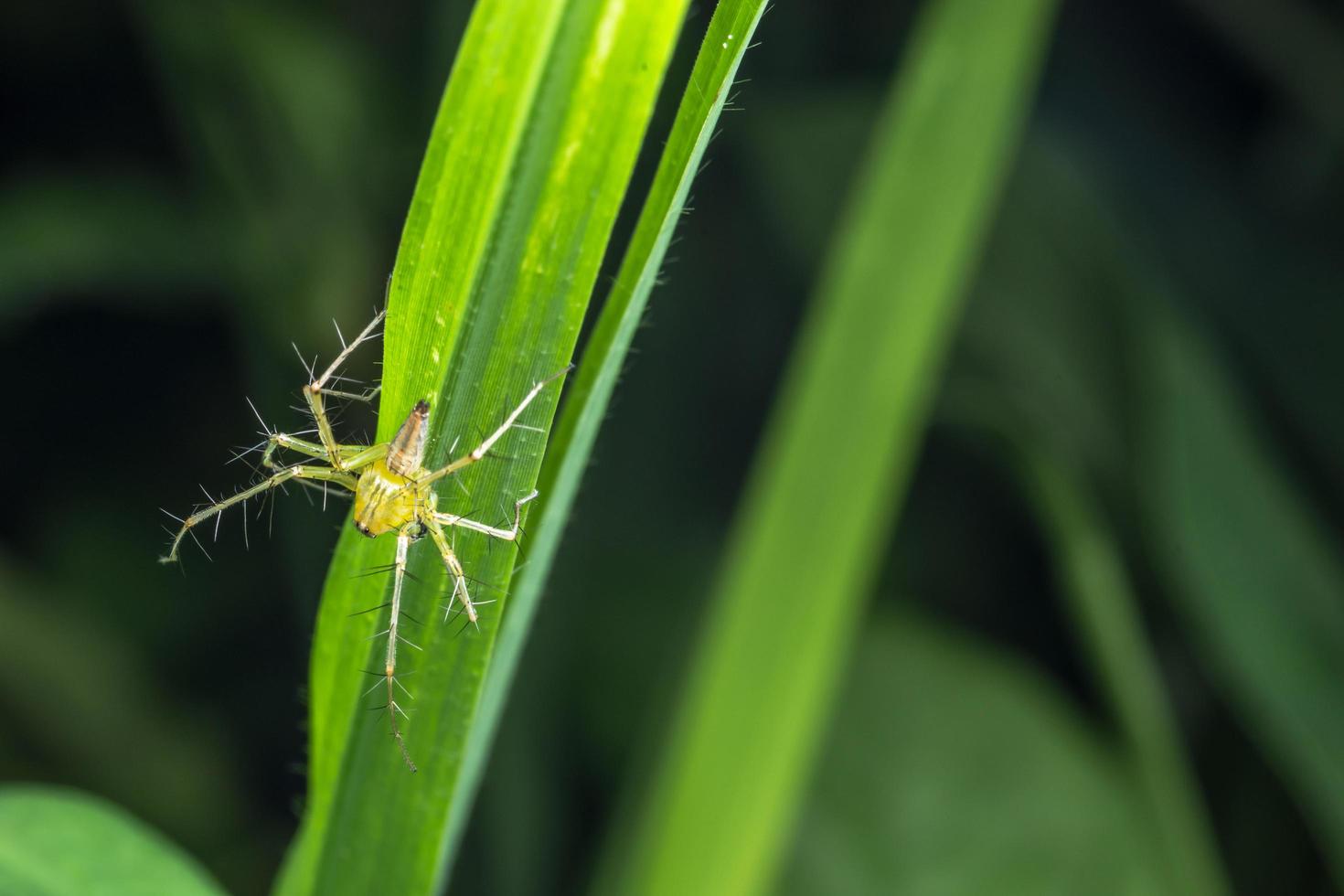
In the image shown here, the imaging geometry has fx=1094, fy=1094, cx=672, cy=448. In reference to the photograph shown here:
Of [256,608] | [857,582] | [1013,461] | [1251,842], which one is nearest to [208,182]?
[256,608]

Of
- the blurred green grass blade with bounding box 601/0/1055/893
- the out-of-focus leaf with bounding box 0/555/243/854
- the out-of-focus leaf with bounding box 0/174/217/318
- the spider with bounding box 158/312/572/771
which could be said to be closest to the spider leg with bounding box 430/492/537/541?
Result: the spider with bounding box 158/312/572/771

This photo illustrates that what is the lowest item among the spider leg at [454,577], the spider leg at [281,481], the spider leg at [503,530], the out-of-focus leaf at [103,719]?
the out-of-focus leaf at [103,719]

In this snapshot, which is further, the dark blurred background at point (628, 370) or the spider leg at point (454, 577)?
the dark blurred background at point (628, 370)

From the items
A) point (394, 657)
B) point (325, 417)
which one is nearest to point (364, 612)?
point (394, 657)

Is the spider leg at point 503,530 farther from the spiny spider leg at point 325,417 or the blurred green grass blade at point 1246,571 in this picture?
the blurred green grass blade at point 1246,571

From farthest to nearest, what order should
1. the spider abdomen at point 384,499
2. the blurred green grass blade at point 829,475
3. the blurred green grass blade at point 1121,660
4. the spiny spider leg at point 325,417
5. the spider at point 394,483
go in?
the blurred green grass blade at point 1121,660 < the blurred green grass blade at point 829,475 < the spiny spider leg at point 325,417 < the spider abdomen at point 384,499 < the spider at point 394,483

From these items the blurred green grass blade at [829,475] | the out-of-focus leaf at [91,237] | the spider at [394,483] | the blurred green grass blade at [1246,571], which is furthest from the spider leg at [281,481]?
the blurred green grass blade at [1246,571]

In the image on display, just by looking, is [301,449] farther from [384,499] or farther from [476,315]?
[476,315]
